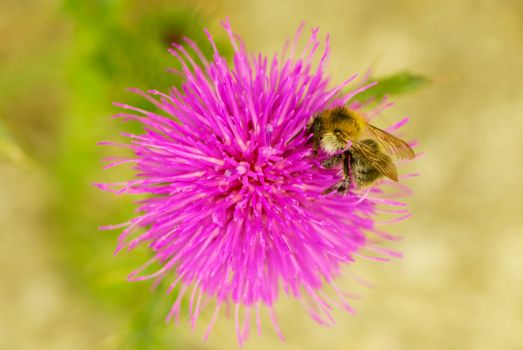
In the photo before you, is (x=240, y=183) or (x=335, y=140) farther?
(x=240, y=183)

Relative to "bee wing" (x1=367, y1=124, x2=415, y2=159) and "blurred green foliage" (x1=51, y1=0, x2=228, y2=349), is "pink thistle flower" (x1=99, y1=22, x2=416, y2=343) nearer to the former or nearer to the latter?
"bee wing" (x1=367, y1=124, x2=415, y2=159)

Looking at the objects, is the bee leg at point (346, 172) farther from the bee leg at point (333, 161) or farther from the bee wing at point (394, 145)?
the bee wing at point (394, 145)

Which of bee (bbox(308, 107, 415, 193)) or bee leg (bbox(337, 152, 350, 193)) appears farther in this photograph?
bee leg (bbox(337, 152, 350, 193))

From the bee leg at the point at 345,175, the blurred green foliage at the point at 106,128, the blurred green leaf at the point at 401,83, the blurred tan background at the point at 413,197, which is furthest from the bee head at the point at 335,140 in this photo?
the blurred tan background at the point at 413,197

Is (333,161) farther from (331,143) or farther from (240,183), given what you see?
(240,183)

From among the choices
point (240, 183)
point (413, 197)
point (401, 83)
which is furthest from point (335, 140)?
point (413, 197)

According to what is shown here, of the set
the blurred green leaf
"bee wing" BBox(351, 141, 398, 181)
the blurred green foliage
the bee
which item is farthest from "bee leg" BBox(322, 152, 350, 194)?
the blurred green foliage

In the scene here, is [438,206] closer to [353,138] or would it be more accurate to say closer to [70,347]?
[353,138]
